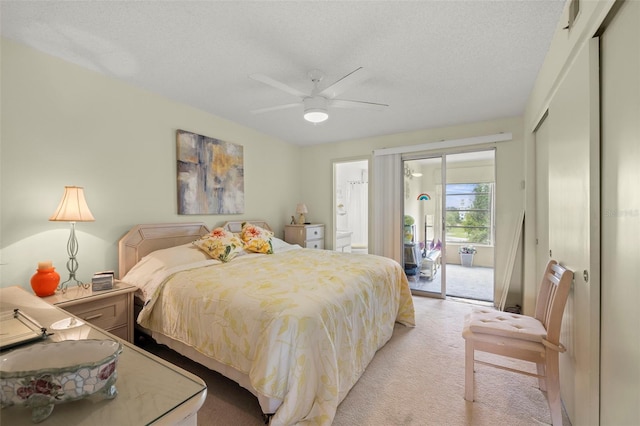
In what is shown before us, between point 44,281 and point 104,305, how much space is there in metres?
0.43

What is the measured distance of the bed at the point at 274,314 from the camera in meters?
1.52

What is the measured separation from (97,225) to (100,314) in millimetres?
877

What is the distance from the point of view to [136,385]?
706 mm

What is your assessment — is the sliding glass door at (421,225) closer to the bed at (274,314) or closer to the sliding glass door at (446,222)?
the sliding glass door at (446,222)

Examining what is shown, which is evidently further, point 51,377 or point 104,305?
point 104,305

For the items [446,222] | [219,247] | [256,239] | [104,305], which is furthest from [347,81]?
[446,222]

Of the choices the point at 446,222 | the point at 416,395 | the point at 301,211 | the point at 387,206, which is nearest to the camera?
the point at 416,395

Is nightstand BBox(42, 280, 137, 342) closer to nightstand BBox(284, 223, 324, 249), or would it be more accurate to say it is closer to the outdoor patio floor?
nightstand BBox(284, 223, 324, 249)

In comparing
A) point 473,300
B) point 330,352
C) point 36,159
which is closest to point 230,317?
point 330,352

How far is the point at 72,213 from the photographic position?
6.87ft

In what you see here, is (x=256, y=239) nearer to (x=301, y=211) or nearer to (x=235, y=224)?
(x=235, y=224)

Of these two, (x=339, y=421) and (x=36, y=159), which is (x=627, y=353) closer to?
(x=339, y=421)

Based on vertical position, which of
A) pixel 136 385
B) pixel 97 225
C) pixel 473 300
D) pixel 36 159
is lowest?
pixel 473 300

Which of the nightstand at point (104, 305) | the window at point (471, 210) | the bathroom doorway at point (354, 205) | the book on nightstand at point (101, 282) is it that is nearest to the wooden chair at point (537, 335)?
the nightstand at point (104, 305)
